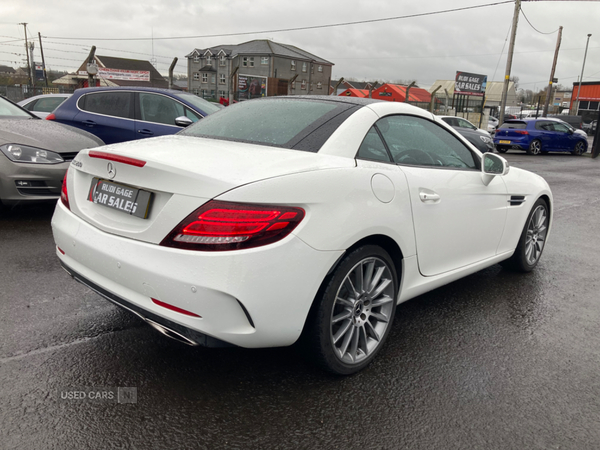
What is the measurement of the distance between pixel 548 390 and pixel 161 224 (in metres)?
2.20

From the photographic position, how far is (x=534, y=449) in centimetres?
217

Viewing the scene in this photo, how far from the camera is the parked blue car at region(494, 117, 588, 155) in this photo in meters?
20.5

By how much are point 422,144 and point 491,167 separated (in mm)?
690

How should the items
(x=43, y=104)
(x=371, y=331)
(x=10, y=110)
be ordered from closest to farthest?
(x=371, y=331)
(x=10, y=110)
(x=43, y=104)

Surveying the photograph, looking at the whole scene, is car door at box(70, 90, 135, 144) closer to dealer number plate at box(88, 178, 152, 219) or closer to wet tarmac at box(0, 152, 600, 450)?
wet tarmac at box(0, 152, 600, 450)

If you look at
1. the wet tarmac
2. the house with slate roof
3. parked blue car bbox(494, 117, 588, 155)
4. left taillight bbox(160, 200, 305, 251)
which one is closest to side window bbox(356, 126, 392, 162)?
left taillight bbox(160, 200, 305, 251)

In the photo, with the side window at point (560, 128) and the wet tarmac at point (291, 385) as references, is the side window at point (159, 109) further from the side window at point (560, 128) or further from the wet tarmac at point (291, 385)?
the side window at point (560, 128)

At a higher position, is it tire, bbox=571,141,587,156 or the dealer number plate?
the dealer number plate

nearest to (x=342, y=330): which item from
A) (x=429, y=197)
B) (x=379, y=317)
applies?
(x=379, y=317)

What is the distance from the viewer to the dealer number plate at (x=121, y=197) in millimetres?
2318

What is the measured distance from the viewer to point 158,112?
7625 mm

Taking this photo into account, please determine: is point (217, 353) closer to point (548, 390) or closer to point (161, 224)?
point (161, 224)

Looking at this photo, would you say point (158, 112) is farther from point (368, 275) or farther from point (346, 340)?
point (346, 340)

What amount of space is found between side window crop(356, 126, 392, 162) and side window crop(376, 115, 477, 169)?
0.21 feet
